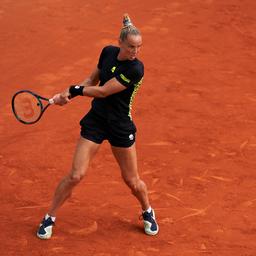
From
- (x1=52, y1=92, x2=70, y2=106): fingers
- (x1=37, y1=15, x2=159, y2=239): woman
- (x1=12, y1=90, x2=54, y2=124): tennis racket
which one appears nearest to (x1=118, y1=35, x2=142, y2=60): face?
(x1=37, y1=15, x2=159, y2=239): woman

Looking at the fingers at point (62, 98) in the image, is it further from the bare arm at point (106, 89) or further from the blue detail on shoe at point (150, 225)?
the blue detail on shoe at point (150, 225)

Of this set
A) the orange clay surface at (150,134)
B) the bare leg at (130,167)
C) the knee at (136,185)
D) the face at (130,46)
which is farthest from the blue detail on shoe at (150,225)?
the face at (130,46)

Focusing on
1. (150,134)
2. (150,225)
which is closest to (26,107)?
(150,225)

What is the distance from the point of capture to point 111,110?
6.56 m

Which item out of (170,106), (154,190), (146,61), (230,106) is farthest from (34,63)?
(154,190)

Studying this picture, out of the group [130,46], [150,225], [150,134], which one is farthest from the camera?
[150,134]

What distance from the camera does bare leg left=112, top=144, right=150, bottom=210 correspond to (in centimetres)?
673

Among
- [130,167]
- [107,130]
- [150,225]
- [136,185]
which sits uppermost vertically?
[107,130]

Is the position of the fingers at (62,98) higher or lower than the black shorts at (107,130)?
higher

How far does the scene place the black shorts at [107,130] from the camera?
660cm

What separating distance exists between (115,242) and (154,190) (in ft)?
4.04

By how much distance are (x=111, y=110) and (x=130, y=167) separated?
668mm

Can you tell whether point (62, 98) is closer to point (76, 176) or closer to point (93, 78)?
point (93, 78)

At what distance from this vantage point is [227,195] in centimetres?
788
